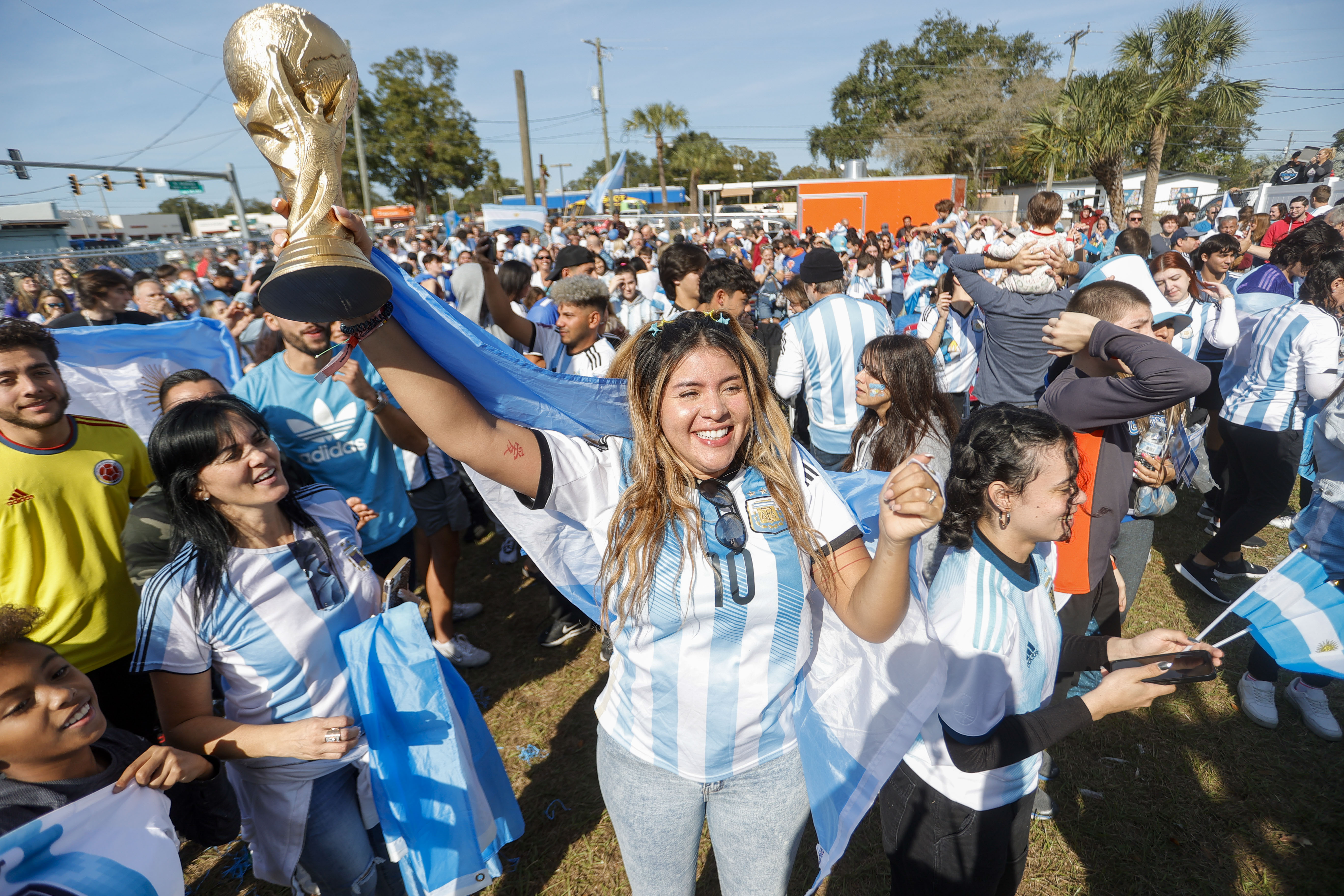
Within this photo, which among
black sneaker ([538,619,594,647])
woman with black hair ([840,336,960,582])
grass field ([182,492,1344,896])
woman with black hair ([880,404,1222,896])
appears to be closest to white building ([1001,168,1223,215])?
grass field ([182,492,1344,896])

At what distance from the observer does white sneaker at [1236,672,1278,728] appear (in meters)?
3.36

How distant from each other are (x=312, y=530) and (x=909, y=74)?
59.8 m

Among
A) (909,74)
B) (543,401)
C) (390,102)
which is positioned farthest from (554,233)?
(909,74)

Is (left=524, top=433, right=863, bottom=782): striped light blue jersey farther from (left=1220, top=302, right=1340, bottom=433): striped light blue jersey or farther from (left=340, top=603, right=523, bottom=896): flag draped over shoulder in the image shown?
(left=1220, top=302, right=1340, bottom=433): striped light blue jersey

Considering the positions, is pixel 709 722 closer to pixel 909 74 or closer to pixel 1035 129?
pixel 1035 129

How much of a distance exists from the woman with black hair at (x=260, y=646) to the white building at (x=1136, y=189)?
91.4 ft

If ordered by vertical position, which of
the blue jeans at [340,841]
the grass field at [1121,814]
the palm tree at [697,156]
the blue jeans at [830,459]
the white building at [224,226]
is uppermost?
the palm tree at [697,156]

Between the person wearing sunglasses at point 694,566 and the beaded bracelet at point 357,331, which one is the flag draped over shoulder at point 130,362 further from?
the person wearing sunglasses at point 694,566

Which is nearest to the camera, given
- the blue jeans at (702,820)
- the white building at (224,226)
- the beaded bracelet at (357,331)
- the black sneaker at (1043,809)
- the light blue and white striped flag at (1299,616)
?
the beaded bracelet at (357,331)

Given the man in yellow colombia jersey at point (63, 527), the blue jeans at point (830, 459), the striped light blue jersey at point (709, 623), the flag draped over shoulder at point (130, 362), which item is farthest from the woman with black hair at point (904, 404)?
the flag draped over shoulder at point (130, 362)

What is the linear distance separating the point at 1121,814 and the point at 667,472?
2.84 meters

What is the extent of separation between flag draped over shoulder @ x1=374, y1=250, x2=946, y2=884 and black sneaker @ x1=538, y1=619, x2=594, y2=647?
8.68 ft

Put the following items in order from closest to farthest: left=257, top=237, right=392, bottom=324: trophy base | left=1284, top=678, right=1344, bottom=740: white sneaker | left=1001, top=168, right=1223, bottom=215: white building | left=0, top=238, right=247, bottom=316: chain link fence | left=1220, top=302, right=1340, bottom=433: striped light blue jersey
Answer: left=257, top=237, right=392, bottom=324: trophy base < left=1284, top=678, right=1344, bottom=740: white sneaker < left=1220, top=302, right=1340, bottom=433: striped light blue jersey < left=0, top=238, right=247, bottom=316: chain link fence < left=1001, top=168, right=1223, bottom=215: white building

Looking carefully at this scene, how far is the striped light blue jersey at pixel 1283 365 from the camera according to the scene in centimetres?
379
